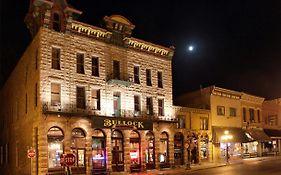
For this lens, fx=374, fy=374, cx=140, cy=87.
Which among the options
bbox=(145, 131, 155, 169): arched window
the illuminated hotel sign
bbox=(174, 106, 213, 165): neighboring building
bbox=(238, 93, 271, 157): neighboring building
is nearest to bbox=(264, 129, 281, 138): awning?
bbox=(238, 93, 271, 157): neighboring building

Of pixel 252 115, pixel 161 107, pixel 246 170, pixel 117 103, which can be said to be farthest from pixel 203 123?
pixel 246 170

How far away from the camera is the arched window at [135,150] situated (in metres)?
34.6

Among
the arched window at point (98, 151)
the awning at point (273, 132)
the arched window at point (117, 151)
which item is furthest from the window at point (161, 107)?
the awning at point (273, 132)

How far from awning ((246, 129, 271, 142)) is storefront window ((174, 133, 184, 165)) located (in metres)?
12.6

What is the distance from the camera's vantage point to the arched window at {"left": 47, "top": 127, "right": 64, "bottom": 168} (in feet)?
94.0

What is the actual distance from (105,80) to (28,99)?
6.75 metres

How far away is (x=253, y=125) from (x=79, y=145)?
28639 millimetres

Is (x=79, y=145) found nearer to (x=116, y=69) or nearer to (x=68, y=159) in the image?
(x=116, y=69)

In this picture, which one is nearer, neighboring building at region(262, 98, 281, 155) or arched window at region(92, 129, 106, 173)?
arched window at region(92, 129, 106, 173)

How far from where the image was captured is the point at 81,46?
31969mm

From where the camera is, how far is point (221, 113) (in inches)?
1786

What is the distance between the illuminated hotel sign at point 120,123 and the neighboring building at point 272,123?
25234 millimetres

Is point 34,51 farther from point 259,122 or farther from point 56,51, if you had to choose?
point 259,122

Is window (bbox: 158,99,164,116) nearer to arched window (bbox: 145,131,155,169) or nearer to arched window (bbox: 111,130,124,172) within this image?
arched window (bbox: 145,131,155,169)
